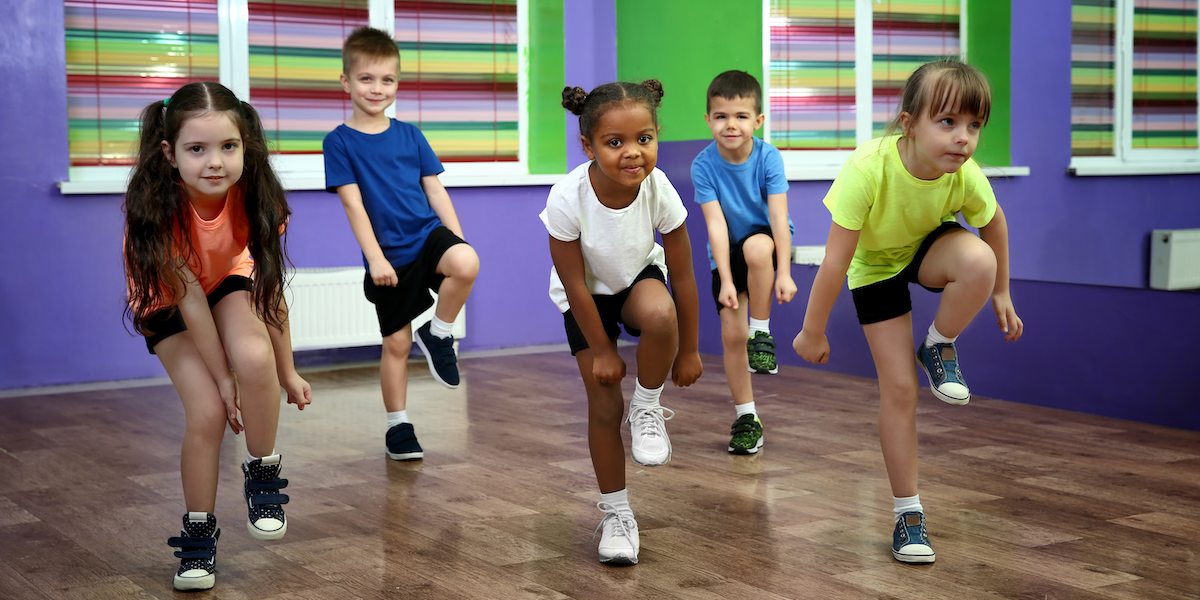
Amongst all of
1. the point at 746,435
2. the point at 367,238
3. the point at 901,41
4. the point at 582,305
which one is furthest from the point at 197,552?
the point at 901,41

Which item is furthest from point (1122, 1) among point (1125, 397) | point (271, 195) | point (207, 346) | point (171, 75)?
point (171, 75)

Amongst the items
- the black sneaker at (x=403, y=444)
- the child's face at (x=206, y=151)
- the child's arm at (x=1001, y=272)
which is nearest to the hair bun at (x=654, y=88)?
the child's arm at (x=1001, y=272)

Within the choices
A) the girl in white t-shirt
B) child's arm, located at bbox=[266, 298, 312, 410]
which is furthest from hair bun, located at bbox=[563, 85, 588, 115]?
child's arm, located at bbox=[266, 298, 312, 410]

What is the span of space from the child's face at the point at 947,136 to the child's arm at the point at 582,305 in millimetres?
708

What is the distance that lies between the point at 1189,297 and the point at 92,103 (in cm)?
443

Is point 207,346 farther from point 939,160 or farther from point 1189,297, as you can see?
point 1189,297

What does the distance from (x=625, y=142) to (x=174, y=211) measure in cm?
91

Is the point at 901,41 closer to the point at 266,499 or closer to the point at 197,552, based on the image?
the point at 266,499

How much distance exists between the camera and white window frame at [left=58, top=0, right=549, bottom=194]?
15.7 ft

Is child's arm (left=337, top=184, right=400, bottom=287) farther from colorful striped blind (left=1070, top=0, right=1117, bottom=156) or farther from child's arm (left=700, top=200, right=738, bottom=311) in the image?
colorful striped blind (left=1070, top=0, right=1117, bottom=156)

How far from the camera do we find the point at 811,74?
17.8ft

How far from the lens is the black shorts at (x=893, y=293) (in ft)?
7.36

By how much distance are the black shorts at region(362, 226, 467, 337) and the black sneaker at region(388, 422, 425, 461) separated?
0.30m

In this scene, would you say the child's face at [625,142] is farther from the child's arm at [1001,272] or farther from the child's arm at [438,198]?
the child's arm at [438,198]
